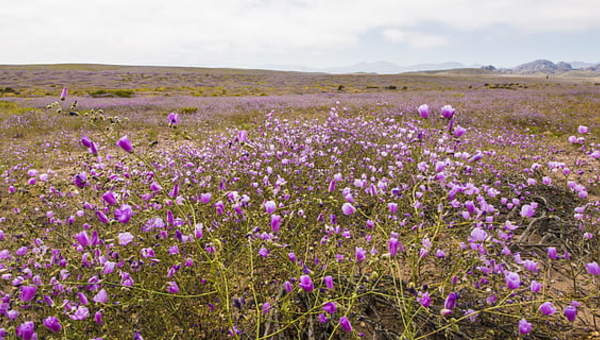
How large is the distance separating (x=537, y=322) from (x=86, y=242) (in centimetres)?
319

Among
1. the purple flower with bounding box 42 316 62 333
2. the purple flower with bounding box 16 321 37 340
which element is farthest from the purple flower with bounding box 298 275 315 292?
the purple flower with bounding box 16 321 37 340

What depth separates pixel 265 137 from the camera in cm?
598

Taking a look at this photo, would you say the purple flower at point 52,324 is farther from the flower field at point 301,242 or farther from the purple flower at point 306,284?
the purple flower at point 306,284

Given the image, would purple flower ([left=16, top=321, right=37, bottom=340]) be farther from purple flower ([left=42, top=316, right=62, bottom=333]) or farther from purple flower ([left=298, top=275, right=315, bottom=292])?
purple flower ([left=298, top=275, right=315, bottom=292])

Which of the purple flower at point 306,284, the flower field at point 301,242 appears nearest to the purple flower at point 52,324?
the flower field at point 301,242

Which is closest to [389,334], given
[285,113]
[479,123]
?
[479,123]

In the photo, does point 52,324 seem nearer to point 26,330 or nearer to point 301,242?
point 26,330

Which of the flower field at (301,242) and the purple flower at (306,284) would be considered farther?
the flower field at (301,242)

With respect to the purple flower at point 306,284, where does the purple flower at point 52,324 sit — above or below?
below

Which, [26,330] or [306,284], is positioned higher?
[306,284]

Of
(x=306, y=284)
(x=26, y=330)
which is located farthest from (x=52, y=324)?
(x=306, y=284)

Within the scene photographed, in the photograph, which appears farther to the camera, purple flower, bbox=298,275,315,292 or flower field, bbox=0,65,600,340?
flower field, bbox=0,65,600,340

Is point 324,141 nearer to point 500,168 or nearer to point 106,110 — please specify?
point 500,168

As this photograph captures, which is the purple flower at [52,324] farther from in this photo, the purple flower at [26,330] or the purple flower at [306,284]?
the purple flower at [306,284]
